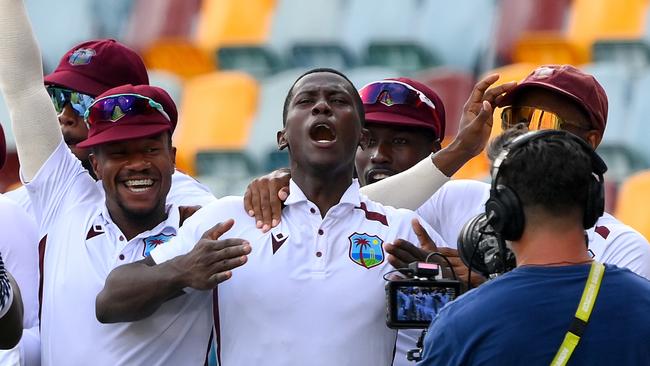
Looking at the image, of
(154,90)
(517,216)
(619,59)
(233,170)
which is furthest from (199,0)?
(517,216)

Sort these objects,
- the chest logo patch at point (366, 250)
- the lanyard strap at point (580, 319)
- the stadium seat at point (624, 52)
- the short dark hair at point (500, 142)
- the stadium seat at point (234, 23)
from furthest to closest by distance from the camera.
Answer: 1. the stadium seat at point (234, 23)
2. the stadium seat at point (624, 52)
3. the chest logo patch at point (366, 250)
4. the short dark hair at point (500, 142)
5. the lanyard strap at point (580, 319)

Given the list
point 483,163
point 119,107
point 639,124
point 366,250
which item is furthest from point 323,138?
point 639,124

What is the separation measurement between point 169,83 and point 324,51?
36.8 inches

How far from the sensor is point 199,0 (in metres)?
9.02

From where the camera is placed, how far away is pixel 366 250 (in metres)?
3.16

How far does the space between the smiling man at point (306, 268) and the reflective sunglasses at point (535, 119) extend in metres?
0.39

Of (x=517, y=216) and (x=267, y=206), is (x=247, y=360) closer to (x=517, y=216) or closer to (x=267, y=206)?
(x=267, y=206)

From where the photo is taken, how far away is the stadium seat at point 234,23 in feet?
28.1

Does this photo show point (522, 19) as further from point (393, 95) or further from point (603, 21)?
point (393, 95)

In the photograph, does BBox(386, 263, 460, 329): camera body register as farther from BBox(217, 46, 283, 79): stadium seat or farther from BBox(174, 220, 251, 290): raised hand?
BBox(217, 46, 283, 79): stadium seat

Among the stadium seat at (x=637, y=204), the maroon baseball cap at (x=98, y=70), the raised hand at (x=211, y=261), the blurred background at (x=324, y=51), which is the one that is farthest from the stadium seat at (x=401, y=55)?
the raised hand at (x=211, y=261)

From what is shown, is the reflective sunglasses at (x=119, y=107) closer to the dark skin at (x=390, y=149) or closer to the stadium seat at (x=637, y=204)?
the dark skin at (x=390, y=149)

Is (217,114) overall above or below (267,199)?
below

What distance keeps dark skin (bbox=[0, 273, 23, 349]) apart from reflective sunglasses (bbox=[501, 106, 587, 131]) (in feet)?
4.15
